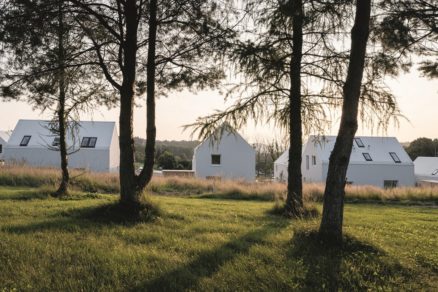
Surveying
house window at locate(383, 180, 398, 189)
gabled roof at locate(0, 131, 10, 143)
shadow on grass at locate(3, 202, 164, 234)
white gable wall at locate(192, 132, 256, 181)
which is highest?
gabled roof at locate(0, 131, 10, 143)

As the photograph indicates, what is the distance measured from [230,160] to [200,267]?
35016mm

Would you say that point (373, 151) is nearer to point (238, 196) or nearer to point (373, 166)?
point (373, 166)

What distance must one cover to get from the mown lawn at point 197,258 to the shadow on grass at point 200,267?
0.5 inches

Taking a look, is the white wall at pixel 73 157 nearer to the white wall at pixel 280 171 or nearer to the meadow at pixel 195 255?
the white wall at pixel 280 171

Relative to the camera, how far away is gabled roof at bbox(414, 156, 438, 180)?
157 ft

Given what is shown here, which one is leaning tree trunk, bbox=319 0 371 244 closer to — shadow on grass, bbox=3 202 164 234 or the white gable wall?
shadow on grass, bbox=3 202 164 234

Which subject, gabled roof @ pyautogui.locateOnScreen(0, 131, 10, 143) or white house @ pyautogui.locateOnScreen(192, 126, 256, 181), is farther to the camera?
gabled roof @ pyautogui.locateOnScreen(0, 131, 10, 143)

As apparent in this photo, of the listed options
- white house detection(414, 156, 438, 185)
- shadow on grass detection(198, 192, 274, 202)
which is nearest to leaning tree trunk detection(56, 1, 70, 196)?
shadow on grass detection(198, 192, 274, 202)

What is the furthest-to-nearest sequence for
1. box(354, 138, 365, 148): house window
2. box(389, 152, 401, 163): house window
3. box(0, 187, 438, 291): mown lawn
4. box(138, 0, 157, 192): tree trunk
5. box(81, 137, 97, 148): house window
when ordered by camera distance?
box(354, 138, 365, 148): house window → box(389, 152, 401, 163): house window → box(81, 137, 97, 148): house window → box(138, 0, 157, 192): tree trunk → box(0, 187, 438, 291): mown lawn

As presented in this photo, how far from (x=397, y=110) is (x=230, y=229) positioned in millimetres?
3978

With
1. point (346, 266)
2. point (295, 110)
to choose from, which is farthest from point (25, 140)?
point (346, 266)

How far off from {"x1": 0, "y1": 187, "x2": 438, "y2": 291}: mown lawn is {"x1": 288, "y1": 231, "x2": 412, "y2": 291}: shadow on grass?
1 centimetres

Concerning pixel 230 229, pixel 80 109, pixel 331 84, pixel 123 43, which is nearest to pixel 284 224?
pixel 230 229

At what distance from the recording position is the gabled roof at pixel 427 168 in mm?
47856
